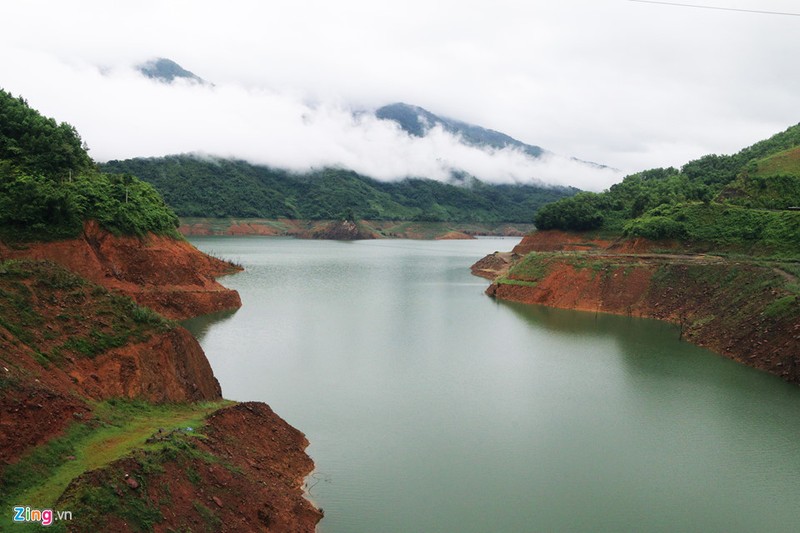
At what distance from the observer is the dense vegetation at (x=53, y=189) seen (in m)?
34.2

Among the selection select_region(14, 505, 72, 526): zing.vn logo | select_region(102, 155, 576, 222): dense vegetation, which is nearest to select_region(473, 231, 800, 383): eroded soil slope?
select_region(14, 505, 72, 526): zing.vn logo

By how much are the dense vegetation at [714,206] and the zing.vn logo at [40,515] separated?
5180 cm

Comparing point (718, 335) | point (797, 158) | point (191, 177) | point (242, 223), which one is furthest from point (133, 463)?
point (191, 177)

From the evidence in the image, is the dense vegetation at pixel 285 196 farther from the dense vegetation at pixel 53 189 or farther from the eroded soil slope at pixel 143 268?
the eroded soil slope at pixel 143 268

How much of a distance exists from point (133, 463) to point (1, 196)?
29.7 meters

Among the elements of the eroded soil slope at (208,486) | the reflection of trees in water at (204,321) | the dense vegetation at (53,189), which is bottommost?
the reflection of trees in water at (204,321)

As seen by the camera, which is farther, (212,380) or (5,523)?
(212,380)

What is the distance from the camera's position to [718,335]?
1356 inches

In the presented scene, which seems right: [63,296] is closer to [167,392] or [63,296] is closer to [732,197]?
[167,392]

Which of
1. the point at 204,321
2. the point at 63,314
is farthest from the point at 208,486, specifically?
the point at 204,321

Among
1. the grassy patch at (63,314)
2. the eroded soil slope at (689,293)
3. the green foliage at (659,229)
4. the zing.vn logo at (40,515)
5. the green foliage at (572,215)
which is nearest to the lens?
the zing.vn logo at (40,515)

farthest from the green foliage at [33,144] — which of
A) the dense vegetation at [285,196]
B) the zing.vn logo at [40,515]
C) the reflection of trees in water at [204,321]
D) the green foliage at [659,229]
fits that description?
the dense vegetation at [285,196]

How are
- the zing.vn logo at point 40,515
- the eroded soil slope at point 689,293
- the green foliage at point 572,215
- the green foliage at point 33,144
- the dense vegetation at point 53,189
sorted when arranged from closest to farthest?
1. the zing.vn logo at point 40,515
2. the eroded soil slope at point 689,293
3. the dense vegetation at point 53,189
4. the green foliage at point 33,144
5. the green foliage at point 572,215

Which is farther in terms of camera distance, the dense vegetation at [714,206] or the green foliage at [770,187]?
the green foliage at [770,187]
